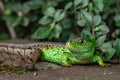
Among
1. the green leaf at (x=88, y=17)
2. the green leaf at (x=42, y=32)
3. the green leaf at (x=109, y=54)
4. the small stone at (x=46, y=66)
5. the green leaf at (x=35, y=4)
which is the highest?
the green leaf at (x=35, y=4)

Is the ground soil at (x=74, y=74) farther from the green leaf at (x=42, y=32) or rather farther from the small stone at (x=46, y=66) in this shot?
the green leaf at (x=42, y=32)

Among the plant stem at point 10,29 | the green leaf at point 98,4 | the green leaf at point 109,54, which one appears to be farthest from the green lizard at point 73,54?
the plant stem at point 10,29

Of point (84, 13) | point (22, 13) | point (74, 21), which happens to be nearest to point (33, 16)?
point (22, 13)

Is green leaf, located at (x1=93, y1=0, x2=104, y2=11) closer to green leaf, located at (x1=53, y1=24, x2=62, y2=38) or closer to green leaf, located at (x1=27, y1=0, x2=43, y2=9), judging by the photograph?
green leaf, located at (x1=53, y1=24, x2=62, y2=38)

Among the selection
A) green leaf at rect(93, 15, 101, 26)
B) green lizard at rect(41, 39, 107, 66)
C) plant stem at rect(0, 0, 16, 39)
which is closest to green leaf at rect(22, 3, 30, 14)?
plant stem at rect(0, 0, 16, 39)

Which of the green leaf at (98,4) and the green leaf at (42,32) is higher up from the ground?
the green leaf at (98,4)

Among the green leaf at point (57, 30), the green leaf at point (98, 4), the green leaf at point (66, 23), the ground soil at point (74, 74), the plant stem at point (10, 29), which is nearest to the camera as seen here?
the ground soil at point (74, 74)

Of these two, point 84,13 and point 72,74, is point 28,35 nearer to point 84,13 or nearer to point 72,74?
point 84,13

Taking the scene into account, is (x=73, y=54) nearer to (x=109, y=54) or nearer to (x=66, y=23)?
(x=109, y=54)
